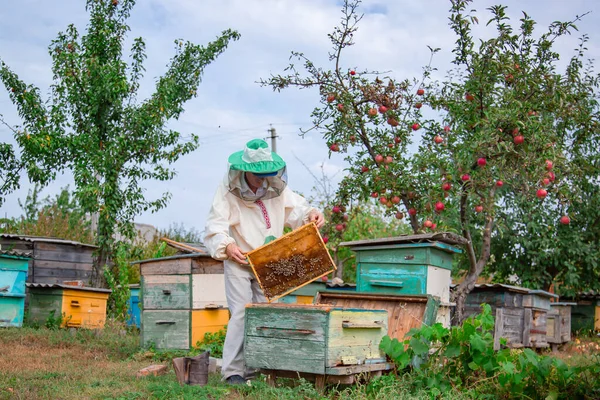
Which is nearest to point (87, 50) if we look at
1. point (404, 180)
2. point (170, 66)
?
point (170, 66)

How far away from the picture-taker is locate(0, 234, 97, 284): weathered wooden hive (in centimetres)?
967

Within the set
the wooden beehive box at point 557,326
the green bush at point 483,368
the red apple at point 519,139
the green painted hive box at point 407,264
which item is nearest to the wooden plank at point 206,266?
the green painted hive box at point 407,264

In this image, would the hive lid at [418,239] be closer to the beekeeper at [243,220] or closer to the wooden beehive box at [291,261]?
the beekeeper at [243,220]

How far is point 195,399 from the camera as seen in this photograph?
3686 mm

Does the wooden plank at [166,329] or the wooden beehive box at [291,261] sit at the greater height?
the wooden beehive box at [291,261]

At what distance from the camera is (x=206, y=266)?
648 centimetres

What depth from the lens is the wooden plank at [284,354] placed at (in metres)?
3.93

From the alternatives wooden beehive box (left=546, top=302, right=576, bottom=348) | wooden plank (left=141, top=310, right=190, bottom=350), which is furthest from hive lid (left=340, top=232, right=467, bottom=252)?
wooden beehive box (left=546, top=302, right=576, bottom=348)

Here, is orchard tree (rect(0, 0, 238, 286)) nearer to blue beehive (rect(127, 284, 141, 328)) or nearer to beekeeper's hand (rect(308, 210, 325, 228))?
blue beehive (rect(127, 284, 141, 328))

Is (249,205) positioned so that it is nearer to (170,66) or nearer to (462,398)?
(462,398)

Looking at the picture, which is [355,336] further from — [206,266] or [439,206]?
[206,266]

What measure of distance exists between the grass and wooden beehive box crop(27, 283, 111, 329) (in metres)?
1.14

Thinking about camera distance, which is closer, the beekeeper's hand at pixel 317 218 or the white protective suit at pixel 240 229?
the white protective suit at pixel 240 229

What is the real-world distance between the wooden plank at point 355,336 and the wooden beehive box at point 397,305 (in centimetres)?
40
